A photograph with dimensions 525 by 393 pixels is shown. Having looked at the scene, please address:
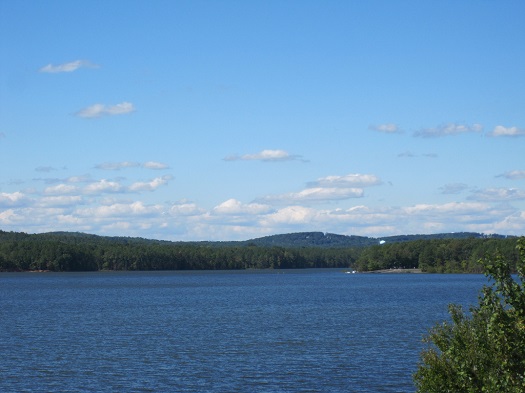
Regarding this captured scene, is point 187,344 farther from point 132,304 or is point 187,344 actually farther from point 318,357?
point 132,304

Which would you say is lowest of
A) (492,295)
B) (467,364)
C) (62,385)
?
(62,385)

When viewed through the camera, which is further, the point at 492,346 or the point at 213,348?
the point at 213,348

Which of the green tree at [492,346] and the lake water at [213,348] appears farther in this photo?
the lake water at [213,348]

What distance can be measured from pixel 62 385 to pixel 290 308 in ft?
Result: 139

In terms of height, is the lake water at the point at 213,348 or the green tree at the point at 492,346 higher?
the green tree at the point at 492,346

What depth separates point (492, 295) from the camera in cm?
1741

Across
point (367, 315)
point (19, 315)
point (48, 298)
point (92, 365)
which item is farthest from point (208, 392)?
point (48, 298)

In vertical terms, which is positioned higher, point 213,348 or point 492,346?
point 492,346

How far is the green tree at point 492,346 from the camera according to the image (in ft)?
54.7

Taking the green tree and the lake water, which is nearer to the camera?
the green tree

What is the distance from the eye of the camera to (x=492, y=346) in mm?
17734

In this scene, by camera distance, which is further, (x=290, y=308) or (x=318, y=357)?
(x=290, y=308)

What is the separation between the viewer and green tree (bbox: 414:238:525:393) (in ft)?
54.7

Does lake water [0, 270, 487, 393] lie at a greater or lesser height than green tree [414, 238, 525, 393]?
lesser
